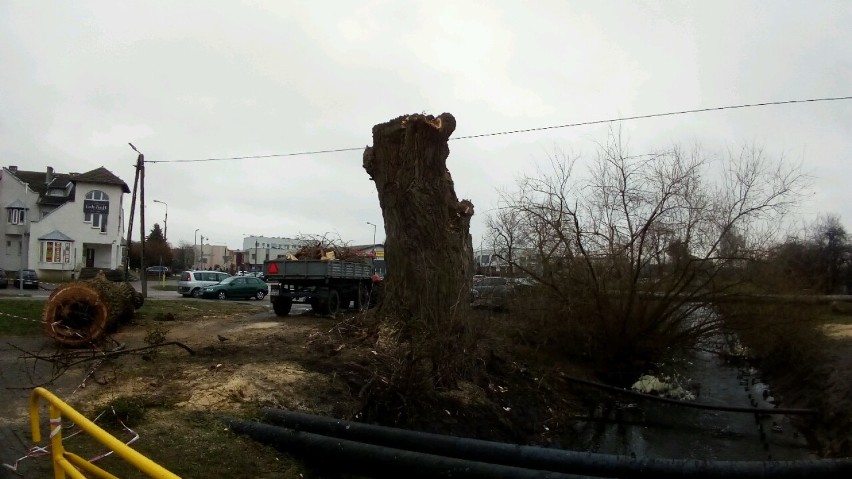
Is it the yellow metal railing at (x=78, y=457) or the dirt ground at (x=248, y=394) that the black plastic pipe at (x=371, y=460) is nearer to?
the dirt ground at (x=248, y=394)

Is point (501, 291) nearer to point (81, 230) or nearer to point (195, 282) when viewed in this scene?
point (195, 282)

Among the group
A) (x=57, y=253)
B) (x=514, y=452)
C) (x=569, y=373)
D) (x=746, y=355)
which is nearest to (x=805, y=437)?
(x=569, y=373)

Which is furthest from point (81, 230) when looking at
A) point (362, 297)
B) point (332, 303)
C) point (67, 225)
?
point (332, 303)

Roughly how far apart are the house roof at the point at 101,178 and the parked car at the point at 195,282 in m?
22.5

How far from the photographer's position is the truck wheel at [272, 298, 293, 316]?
21391 mm

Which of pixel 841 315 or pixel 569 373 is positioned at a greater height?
pixel 841 315

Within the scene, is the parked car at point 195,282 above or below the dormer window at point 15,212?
below

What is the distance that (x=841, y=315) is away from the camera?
2252cm

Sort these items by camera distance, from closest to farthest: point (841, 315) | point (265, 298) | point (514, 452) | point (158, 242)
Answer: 1. point (514, 452)
2. point (841, 315)
3. point (265, 298)
4. point (158, 242)

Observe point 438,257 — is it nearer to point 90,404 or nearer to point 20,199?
point 90,404

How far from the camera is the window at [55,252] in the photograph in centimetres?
5191

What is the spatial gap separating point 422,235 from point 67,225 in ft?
156

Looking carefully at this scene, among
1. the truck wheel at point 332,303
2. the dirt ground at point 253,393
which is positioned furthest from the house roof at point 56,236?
the dirt ground at point 253,393

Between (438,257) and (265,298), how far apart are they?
24816mm
